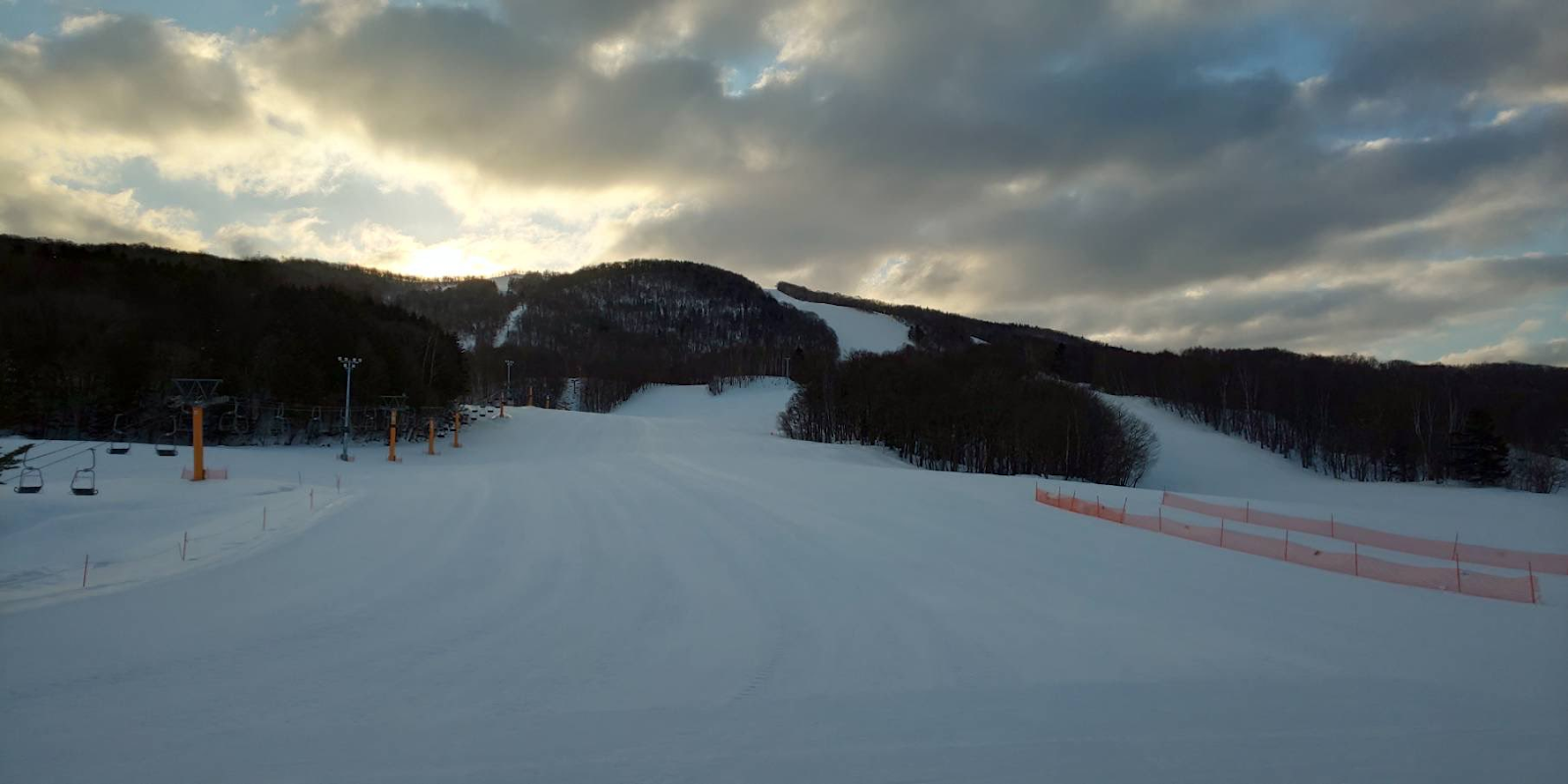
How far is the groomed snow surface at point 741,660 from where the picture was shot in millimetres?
6461

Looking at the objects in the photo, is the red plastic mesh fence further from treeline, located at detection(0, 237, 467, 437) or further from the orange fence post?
treeline, located at detection(0, 237, 467, 437)

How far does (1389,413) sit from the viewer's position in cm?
6881

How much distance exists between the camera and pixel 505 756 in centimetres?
632

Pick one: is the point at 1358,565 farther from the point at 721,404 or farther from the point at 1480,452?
the point at 721,404

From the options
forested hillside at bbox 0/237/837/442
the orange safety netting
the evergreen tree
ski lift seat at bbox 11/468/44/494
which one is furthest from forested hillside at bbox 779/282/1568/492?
ski lift seat at bbox 11/468/44/494

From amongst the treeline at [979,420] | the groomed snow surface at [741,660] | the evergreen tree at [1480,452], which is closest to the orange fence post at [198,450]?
the groomed snow surface at [741,660]

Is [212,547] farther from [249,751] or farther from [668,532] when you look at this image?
[249,751]

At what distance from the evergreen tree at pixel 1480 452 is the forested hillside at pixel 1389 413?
0.08 m

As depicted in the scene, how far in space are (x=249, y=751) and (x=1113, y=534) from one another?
19547 mm

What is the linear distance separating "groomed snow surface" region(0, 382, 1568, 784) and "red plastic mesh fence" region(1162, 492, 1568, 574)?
233 inches

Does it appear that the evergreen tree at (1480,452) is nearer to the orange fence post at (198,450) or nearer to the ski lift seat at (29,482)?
the orange fence post at (198,450)

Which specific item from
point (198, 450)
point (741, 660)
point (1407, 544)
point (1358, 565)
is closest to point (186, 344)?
point (198, 450)

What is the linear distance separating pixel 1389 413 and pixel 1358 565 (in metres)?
68.5

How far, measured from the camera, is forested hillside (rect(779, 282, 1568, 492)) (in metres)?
60.9
